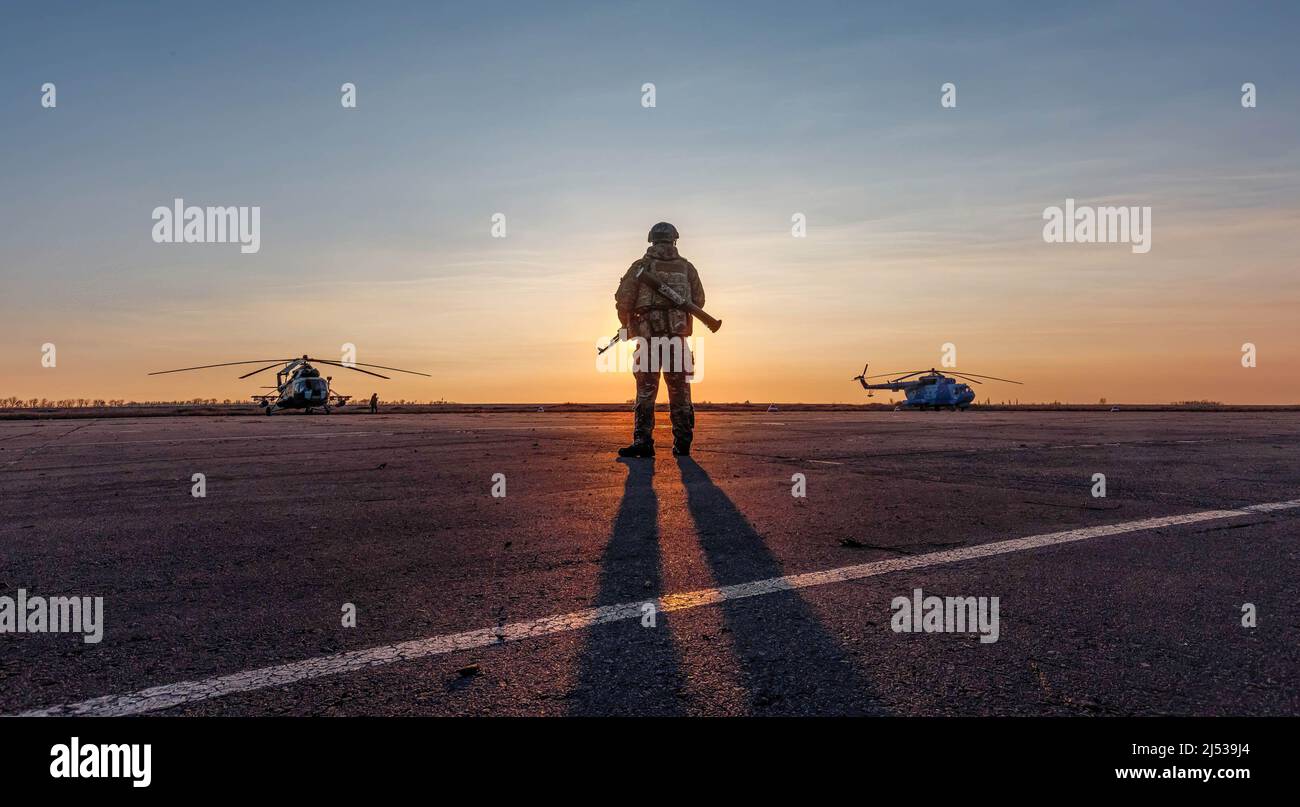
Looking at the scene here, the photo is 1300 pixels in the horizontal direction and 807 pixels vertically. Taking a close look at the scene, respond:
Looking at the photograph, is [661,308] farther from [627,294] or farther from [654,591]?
[654,591]

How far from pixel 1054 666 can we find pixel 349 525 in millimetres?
4369

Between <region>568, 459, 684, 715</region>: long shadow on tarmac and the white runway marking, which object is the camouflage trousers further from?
the white runway marking

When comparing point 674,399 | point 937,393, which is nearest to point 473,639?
point 674,399

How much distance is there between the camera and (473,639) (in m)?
3.03

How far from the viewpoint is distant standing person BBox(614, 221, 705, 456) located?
34.2 ft

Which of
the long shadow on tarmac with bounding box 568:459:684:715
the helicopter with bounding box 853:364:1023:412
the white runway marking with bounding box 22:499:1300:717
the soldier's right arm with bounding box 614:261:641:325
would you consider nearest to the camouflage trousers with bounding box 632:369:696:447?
the soldier's right arm with bounding box 614:261:641:325

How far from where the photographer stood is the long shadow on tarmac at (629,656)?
241 centimetres

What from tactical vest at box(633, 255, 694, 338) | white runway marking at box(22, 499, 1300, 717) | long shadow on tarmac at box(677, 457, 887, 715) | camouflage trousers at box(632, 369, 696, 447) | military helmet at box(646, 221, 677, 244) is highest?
military helmet at box(646, 221, 677, 244)

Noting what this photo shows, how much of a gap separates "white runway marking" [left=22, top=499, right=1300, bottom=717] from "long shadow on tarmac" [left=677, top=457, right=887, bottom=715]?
0.16 m

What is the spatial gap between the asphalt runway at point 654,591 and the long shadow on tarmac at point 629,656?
0.01m
